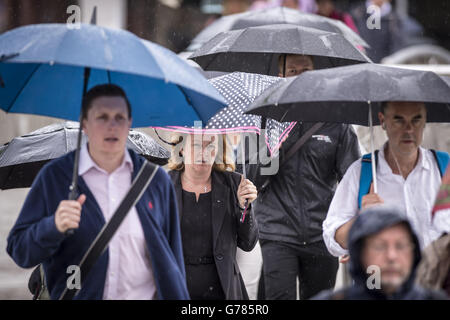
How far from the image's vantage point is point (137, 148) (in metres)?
6.20

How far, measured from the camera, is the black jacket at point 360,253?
390 centimetres

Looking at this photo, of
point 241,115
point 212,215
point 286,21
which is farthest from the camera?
point 286,21

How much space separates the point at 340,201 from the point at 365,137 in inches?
154

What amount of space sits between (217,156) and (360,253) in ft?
6.89

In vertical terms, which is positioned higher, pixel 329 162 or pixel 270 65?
pixel 270 65

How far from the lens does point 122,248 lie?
4.38 m

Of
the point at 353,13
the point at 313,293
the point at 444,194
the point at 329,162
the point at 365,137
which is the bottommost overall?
the point at 313,293

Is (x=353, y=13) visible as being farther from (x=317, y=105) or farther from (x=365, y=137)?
(x=317, y=105)

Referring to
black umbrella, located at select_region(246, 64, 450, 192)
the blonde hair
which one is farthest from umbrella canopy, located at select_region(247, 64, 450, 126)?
the blonde hair

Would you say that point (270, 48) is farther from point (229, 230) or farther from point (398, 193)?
point (398, 193)

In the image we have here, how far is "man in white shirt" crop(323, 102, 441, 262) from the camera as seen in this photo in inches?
204

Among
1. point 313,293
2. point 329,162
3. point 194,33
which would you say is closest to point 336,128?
point 329,162

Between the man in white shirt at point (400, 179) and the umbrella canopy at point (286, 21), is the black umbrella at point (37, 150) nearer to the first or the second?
the man in white shirt at point (400, 179)

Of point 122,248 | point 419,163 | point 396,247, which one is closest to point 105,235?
point 122,248
